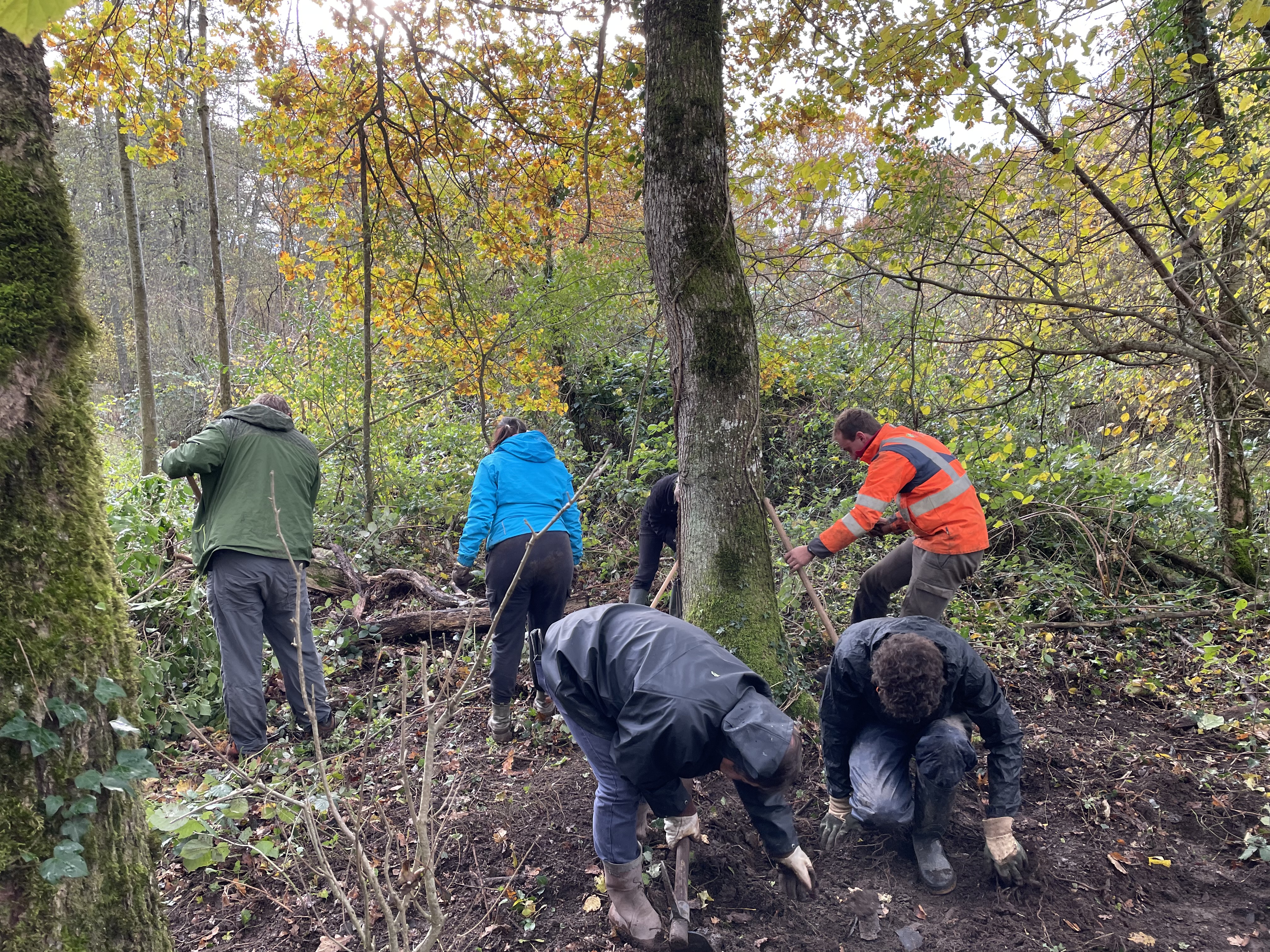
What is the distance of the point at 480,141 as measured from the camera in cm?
575

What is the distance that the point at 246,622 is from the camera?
145 inches

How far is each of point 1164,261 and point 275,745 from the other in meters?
6.26

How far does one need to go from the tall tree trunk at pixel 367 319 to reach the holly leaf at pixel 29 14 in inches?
179

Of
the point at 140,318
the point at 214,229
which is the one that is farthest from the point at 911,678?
the point at 140,318

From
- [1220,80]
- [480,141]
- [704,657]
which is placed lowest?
[704,657]

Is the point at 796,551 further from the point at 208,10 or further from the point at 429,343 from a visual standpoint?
the point at 208,10

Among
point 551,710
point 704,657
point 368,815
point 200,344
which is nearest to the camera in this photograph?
point 704,657

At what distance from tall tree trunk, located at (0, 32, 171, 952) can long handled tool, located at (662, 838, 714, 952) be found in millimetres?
1624

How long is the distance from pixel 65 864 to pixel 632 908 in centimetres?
180

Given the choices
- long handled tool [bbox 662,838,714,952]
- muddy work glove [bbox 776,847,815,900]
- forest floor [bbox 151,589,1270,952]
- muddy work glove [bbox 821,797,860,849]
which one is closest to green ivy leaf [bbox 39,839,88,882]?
forest floor [bbox 151,589,1270,952]

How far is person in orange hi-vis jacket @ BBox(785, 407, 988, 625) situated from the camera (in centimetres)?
384

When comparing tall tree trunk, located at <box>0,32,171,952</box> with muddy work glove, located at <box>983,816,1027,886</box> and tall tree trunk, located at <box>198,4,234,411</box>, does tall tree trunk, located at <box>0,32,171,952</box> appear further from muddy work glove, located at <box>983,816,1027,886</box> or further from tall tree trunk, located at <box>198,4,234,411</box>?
tall tree trunk, located at <box>198,4,234,411</box>

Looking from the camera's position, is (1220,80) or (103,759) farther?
(1220,80)

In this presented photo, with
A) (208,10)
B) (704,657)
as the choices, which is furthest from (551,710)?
(208,10)
